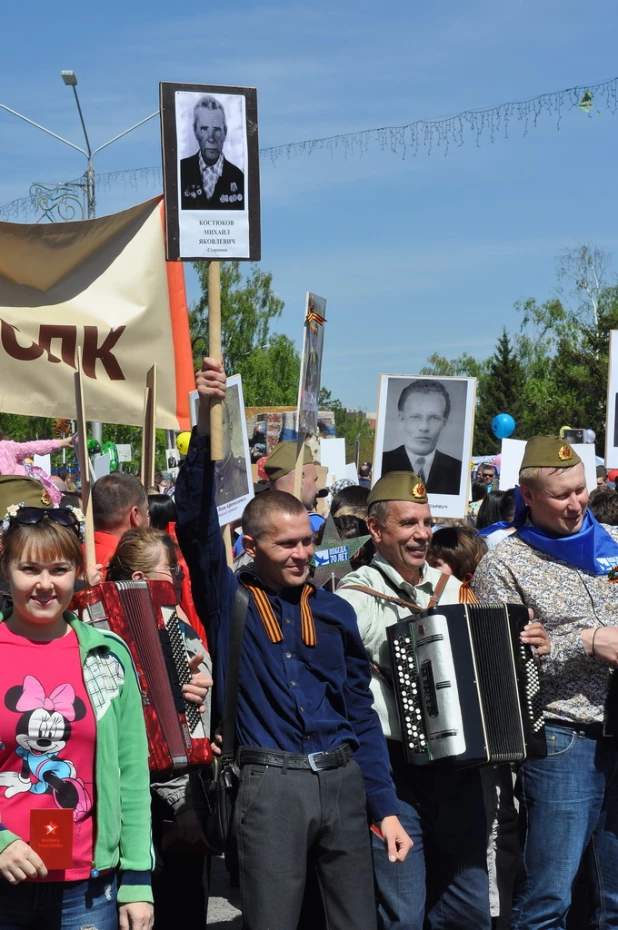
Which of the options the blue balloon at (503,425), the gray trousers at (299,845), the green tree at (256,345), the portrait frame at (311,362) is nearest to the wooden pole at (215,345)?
the gray trousers at (299,845)

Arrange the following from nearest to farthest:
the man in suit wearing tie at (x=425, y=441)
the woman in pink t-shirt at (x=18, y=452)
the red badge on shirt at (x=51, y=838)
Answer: the red badge on shirt at (x=51, y=838) < the man in suit wearing tie at (x=425, y=441) < the woman in pink t-shirt at (x=18, y=452)

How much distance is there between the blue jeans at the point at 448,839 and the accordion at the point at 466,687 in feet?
0.59

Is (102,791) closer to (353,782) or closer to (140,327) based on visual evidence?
(353,782)

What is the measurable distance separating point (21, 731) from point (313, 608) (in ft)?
4.10

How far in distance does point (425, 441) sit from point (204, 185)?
355 centimetres

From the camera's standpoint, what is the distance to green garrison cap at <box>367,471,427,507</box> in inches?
179

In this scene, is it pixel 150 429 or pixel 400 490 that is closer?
pixel 400 490

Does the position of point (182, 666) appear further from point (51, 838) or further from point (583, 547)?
A: point (583, 547)

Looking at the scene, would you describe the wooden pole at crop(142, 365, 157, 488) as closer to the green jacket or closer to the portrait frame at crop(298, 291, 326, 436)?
the portrait frame at crop(298, 291, 326, 436)

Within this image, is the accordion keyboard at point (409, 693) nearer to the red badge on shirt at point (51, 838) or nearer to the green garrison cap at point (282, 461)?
the red badge on shirt at point (51, 838)

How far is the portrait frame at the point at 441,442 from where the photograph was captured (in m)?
7.50

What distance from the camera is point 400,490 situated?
457 cm

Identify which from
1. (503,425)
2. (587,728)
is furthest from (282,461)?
(503,425)

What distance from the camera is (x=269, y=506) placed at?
4066 mm
